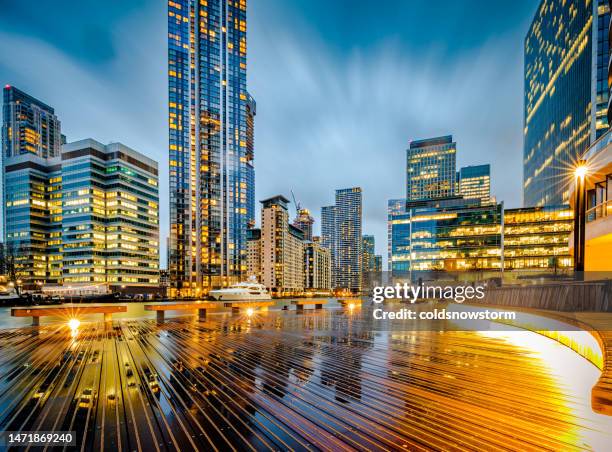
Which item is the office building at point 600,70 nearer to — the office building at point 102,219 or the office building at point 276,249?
the office building at point 276,249

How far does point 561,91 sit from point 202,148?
11573 cm

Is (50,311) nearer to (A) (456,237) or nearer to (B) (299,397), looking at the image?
(B) (299,397)

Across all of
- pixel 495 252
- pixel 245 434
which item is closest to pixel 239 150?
pixel 495 252

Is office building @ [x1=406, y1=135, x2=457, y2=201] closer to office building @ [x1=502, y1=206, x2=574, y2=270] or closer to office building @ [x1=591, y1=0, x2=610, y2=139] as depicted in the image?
office building @ [x1=502, y1=206, x2=574, y2=270]

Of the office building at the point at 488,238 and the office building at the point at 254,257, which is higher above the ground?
the office building at the point at 488,238

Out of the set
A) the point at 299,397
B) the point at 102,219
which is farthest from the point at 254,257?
the point at 299,397

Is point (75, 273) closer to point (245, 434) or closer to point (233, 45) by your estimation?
point (233, 45)

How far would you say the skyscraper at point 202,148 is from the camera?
105188mm

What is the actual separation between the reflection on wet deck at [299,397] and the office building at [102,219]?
9257cm

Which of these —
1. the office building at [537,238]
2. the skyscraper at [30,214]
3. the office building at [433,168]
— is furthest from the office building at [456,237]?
the skyscraper at [30,214]

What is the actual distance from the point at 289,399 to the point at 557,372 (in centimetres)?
693

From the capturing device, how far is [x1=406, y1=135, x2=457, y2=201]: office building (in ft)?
542

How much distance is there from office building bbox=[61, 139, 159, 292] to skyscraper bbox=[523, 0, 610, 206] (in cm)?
12204

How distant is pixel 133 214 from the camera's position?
94812mm
